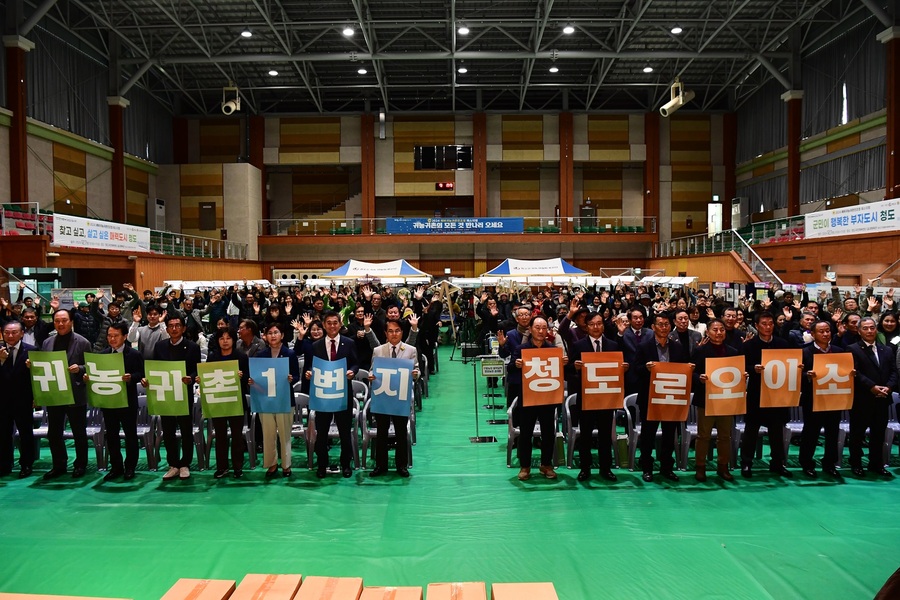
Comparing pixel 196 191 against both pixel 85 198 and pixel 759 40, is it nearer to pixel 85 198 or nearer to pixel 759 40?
pixel 85 198

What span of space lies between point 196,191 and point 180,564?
101ft

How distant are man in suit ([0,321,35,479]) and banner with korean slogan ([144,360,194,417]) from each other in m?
1.38

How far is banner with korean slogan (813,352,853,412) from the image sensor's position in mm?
6227

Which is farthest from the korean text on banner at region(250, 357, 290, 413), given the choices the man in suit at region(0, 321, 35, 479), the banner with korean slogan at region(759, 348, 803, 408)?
the banner with korean slogan at region(759, 348, 803, 408)

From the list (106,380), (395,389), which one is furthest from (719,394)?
(106,380)

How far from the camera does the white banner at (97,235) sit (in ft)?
56.5

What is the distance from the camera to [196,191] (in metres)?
32.0

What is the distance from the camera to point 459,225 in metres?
30.7

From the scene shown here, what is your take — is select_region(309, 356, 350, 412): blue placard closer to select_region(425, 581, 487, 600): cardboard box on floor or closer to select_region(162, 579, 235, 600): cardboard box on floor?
select_region(162, 579, 235, 600): cardboard box on floor

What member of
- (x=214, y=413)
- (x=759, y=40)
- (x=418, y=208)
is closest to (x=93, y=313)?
(x=214, y=413)

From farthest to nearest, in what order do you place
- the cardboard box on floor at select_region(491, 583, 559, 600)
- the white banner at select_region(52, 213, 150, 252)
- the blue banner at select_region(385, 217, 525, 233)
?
the blue banner at select_region(385, 217, 525, 233)
the white banner at select_region(52, 213, 150, 252)
the cardboard box on floor at select_region(491, 583, 559, 600)

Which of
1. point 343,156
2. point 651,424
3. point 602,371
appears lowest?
point 651,424

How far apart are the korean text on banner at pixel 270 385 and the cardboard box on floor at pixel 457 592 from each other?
3.97 m

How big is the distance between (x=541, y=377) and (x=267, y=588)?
12.7 ft
